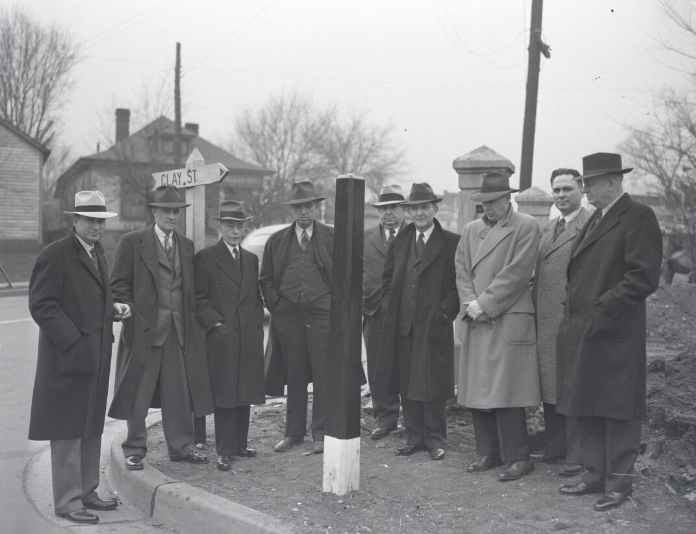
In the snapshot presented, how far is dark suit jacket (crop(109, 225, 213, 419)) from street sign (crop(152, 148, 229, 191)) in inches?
27.1

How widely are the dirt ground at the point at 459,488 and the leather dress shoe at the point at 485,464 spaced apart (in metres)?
0.06

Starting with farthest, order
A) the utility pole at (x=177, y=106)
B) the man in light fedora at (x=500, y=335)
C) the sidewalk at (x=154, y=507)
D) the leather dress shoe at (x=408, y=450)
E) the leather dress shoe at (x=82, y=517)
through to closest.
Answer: the utility pole at (x=177, y=106) → the leather dress shoe at (x=408, y=450) → the man in light fedora at (x=500, y=335) → the leather dress shoe at (x=82, y=517) → the sidewalk at (x=154, y=507)

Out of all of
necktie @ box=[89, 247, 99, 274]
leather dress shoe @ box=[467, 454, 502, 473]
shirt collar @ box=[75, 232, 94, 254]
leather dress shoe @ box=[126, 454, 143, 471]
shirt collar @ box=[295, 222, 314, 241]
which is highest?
shirt collar @ box=[295, 222, 314, 241]

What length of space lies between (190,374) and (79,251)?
137cm

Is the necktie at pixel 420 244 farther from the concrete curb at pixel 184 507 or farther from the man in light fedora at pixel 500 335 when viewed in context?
the concrete curb at pixel 184 507

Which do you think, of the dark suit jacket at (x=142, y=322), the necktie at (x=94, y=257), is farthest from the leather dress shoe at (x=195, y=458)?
the necktie at (x=94, y=257)

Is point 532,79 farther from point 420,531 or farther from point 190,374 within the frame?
point 420,531

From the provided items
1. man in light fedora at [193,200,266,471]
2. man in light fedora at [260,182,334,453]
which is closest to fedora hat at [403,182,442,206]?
man in light fedora at [260,182,334,453]

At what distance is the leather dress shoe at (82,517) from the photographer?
16.3 ft

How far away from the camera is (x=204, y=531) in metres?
4.71

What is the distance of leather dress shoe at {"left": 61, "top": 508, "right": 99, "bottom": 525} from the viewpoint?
16.3 feet

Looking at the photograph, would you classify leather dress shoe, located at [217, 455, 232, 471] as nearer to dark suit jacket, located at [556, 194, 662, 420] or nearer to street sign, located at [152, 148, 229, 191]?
street sign, located at [152, 148, 229, 191]

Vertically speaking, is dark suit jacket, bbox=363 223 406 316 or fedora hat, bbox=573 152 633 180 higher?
fedora hat, bbox=573 152 633 180

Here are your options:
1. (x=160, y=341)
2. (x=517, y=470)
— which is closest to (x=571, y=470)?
(x=517, y=470)
